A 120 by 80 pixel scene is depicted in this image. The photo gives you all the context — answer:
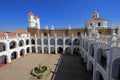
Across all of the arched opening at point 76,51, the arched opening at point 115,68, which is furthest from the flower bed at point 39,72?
the arched opening at point 76,51

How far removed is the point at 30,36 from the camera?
127 feet

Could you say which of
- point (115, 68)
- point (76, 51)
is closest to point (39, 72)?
point (115, 68)

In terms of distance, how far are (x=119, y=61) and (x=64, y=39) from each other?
86.3ft

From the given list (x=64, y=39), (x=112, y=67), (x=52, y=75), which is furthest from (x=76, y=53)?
(x=112, y=67)

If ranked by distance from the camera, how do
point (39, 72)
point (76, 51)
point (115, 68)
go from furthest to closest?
point (76, 51) → point (39, 72) → point (115, 68)

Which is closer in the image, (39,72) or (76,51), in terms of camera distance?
(39,72)

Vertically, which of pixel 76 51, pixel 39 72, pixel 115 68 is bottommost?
pixel 39 72

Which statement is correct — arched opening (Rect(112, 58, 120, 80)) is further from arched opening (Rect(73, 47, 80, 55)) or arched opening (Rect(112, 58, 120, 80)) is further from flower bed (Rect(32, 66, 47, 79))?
arched opening (Rect(73, 47, 80, 55))

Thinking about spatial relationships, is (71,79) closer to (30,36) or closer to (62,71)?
(62,71)

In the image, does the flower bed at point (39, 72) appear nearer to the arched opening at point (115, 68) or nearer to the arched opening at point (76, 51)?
the arched opening at point (115, 68)

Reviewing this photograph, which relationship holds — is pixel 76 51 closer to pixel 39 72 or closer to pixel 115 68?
pixel 39 72

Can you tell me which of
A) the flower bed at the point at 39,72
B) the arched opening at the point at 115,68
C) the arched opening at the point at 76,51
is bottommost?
the flower bed at the point at 39,72

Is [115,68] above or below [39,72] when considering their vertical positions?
above

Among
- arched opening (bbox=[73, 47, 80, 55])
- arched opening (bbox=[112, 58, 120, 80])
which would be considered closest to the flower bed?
arched opening (bbox=[112, 58, 120, 80])
